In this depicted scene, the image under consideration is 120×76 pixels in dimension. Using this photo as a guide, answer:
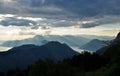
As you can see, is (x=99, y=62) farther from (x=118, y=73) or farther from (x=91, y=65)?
(x=118, y=73)

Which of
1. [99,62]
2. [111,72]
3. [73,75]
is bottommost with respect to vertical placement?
[99,62]

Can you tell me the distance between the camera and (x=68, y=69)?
89875mm

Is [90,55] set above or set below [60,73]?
below

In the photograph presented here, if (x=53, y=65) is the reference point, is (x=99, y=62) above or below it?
below

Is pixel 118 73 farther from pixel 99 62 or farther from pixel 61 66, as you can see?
pixel 99 62

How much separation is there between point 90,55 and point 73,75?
5063 cm

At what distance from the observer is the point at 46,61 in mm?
90125

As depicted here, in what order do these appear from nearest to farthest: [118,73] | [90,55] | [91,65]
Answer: [118,73] < [91,65] < [90,55]

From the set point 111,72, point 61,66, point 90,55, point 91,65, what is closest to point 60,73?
point 61,66

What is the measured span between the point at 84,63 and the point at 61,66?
43.4 metres

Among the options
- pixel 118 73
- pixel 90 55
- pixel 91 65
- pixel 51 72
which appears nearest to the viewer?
pixel 118 73

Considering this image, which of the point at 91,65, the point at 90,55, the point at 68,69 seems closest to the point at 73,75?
the point at 68,69

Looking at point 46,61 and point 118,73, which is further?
point 46,61

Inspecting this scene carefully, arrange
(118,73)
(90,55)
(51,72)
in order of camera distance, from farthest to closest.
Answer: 1. (90,55)
2. (51,72)
3. (118,73)
